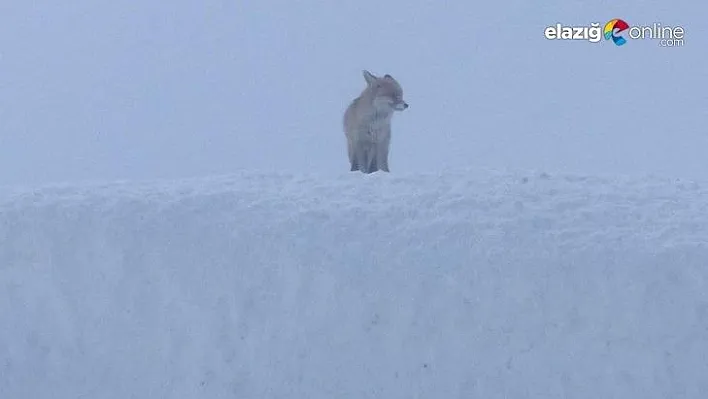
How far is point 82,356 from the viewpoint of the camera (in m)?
11.7

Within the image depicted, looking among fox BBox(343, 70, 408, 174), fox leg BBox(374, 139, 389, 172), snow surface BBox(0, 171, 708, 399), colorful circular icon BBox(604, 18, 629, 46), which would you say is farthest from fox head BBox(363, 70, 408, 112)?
colorful circular icon BBox(604, 18, 629, 46)

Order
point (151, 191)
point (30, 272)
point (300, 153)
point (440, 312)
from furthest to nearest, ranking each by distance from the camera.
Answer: point (300, 153)
point (151, 191)
point (30, 272)
point (440, 312)

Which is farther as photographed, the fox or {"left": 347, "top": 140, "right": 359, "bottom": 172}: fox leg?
{"left": 347, "top": 140, "right": 359, "bottom": 172}: fox leg

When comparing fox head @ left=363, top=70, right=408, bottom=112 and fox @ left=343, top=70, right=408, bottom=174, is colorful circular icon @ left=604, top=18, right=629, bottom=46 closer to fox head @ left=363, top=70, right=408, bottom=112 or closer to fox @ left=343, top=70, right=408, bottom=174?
fox head @ left=363, top=70, right=408, bottom=112

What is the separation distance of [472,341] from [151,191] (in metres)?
4.70

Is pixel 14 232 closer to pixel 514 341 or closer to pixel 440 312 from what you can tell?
pixel 440 312

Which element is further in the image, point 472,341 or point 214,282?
point 214,282

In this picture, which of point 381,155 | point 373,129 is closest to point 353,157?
point 381,155

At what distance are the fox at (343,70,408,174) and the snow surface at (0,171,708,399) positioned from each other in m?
2.92

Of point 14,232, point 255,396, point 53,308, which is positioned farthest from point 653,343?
point 14,232

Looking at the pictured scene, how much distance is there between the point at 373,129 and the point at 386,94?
58cm

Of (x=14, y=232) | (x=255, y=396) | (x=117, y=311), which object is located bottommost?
(x=255, y=396)

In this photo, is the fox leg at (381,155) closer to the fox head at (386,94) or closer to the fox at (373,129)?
the fox at (373,129)

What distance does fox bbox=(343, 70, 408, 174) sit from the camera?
16156 millimetres
